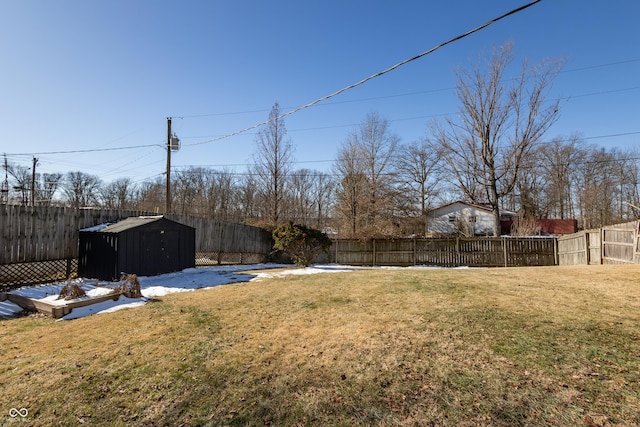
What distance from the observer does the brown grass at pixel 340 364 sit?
2438mm

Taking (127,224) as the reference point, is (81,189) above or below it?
above

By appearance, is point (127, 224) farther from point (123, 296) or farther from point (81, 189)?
point (81, 189)

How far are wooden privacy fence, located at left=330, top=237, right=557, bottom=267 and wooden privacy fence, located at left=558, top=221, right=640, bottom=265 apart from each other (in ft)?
4.29

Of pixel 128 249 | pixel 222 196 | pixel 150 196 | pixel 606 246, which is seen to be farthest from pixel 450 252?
pixel 150 196

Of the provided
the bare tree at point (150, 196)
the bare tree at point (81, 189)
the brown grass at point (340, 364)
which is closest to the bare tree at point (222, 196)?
the bare tree at point (150, 196)

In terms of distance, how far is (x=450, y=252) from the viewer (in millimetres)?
16125

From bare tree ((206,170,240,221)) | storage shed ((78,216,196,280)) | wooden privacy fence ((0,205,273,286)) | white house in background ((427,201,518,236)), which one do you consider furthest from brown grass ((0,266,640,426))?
bare tree ((206,170,240,221))

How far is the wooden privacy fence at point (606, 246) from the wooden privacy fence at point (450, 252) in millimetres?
1307

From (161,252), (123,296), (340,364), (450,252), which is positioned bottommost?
(340,364)

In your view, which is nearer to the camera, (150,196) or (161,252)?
(161,252)

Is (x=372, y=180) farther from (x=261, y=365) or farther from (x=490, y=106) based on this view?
(x=261, y=365)

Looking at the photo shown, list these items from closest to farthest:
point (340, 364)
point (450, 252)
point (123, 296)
Answer: point (340, 364) → point (123, 296) → point (450, 252)

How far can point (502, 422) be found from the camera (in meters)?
2.25

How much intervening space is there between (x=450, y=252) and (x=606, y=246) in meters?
6.18
